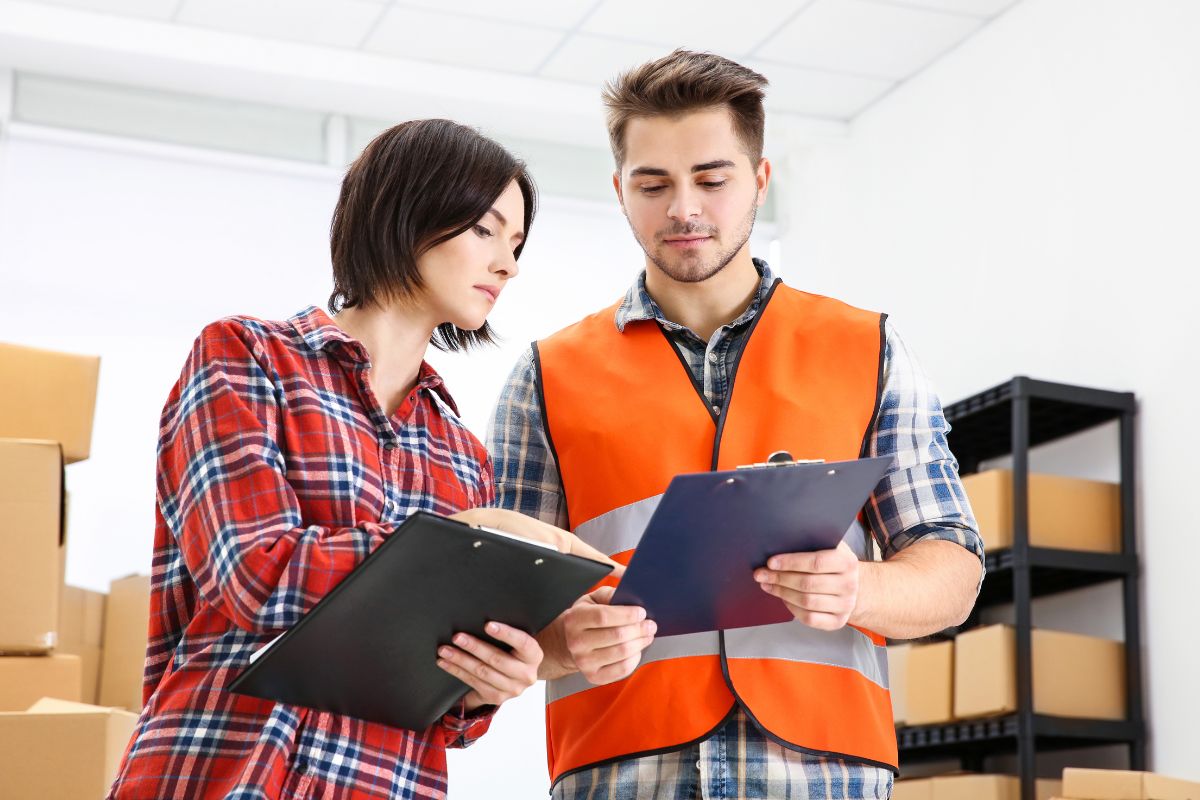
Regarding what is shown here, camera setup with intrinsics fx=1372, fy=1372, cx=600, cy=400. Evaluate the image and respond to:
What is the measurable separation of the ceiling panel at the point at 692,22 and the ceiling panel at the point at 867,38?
0.28 ft

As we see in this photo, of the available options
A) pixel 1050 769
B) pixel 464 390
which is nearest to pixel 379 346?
pixel 1050 769

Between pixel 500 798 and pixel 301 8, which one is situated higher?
pixel 301 8

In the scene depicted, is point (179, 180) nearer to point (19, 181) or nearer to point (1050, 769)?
point (19, 181)

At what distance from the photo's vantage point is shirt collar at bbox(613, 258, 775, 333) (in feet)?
5.68

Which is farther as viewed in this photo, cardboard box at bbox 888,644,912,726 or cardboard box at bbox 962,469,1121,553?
cardboard box at bbox 888,644,912,726

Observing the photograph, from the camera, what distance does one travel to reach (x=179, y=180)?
4875mm

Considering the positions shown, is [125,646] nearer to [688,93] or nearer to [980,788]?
[688,93]

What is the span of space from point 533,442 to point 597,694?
0.34 metres

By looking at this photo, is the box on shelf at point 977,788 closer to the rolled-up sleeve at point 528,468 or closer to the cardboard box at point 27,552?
the rolled-up sleeve at point 528,468

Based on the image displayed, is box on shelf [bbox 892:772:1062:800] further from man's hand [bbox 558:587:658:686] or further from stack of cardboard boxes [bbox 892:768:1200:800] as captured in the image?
man's hand [bbox 558:587:658:686]

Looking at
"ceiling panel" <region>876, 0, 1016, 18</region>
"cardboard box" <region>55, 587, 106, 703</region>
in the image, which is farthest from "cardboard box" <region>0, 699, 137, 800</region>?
"ceiling panel" <region>876, 0, 1016, 18</region>

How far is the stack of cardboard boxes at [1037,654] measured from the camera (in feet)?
11.4

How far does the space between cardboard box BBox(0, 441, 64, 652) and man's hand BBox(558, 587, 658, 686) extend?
1090 mm

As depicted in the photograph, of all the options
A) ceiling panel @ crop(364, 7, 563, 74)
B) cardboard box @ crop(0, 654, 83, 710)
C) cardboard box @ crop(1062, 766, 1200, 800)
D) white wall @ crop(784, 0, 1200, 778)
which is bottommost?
cardboard box @ crop(1062, 766, 1200, 800)
